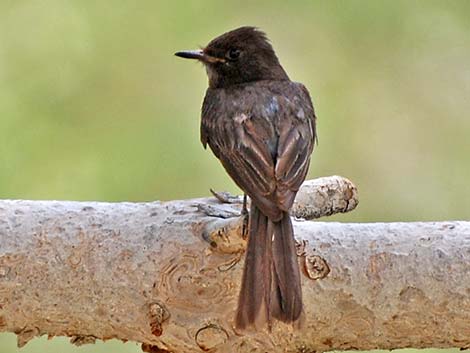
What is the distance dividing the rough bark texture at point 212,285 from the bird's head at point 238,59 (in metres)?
0.91

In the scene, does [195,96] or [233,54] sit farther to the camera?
[195,96]

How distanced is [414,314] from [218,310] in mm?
515

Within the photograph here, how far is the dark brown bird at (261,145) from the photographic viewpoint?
12.3ft

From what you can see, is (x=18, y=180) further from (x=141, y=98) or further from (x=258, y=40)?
(x=258, y=40)

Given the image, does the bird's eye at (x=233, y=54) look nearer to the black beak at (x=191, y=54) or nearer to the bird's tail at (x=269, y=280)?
the black beak at (x=191, y=54)

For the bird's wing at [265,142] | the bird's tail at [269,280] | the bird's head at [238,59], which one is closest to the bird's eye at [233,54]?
the bird's head at [238,59]

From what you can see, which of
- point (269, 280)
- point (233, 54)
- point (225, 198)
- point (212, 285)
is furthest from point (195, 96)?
point (269, 280)

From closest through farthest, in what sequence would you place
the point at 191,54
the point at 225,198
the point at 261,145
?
the point at 261,145, the point at 225,198, the point at 191,54

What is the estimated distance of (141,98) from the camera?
20.5ft

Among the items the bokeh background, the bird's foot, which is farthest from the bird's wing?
the bokeh background

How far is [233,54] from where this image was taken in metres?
4.86

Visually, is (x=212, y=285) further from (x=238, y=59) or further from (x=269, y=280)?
(x=238, y=59)

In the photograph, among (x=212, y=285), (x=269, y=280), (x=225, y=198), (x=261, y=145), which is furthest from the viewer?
(x=225, y=198)

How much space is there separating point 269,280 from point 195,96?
8.35 ft
